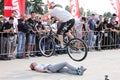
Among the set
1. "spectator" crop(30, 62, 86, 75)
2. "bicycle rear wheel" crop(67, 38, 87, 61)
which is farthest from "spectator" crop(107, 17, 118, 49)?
"spectator" crop(30, 62, 86, 75)

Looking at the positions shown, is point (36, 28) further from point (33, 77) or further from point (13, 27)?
point (33, 77)

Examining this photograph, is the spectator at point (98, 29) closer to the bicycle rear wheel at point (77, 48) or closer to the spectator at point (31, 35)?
the spectator at point (31, 35)

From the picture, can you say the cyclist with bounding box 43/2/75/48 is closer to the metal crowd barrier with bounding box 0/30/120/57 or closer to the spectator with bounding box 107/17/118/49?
the metal crowd barrier with bounding box 0/30/120/57

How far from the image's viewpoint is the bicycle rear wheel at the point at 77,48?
1284cm

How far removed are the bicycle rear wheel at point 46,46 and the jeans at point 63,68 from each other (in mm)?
2823

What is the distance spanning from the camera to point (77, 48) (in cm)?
1305

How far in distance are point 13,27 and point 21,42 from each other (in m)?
0.84

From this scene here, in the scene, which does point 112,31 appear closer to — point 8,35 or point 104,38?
point 104,38

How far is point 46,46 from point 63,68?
3.46 m

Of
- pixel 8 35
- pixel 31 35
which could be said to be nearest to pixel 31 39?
pixel 31 35

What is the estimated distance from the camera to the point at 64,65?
11367mm

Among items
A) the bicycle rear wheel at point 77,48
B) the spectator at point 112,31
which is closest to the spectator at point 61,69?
the bicycle rear wheel at point 77,48

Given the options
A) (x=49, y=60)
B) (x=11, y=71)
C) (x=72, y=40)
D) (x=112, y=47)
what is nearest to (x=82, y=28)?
(x=112, y=47)

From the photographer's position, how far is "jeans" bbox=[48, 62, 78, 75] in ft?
37.1
